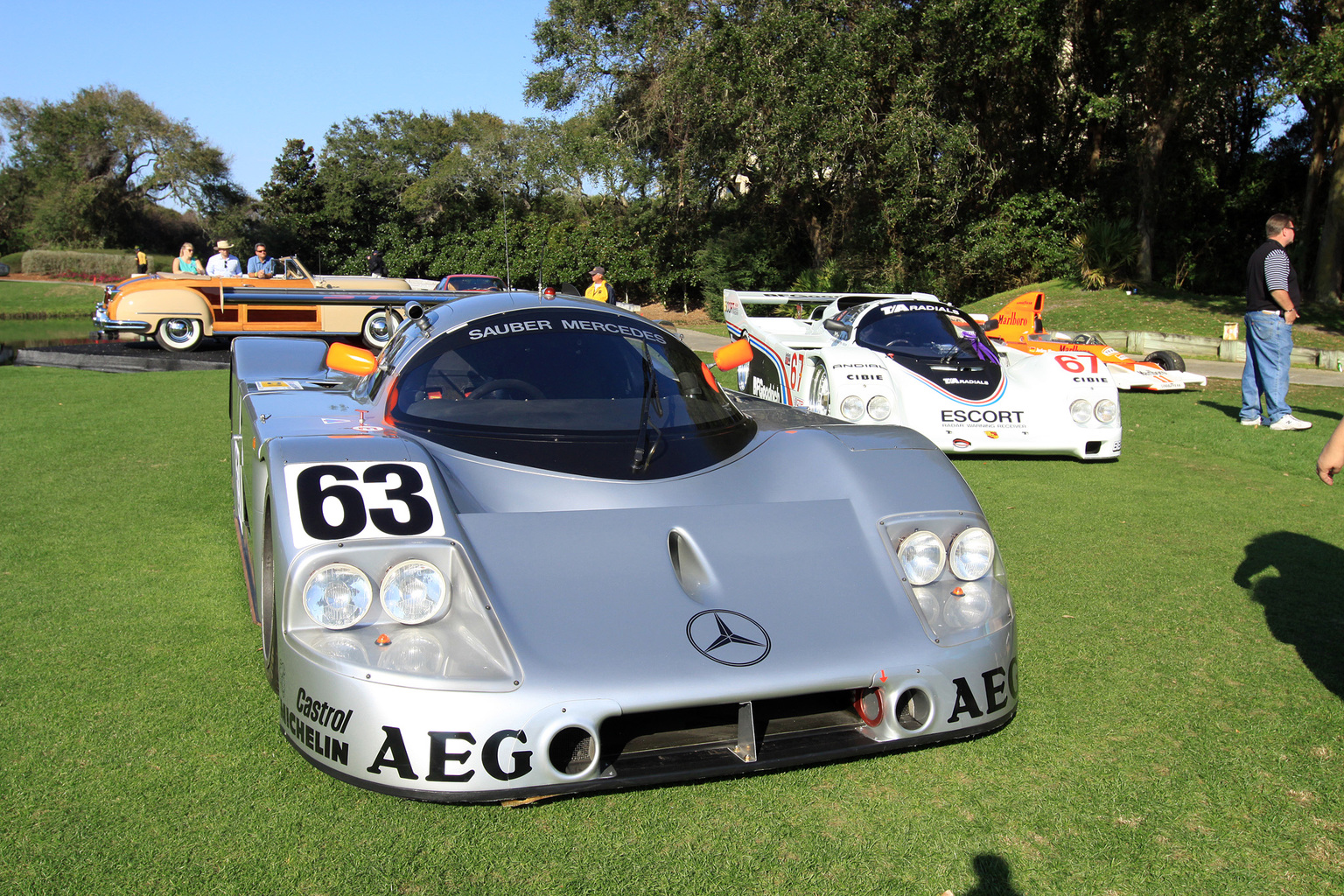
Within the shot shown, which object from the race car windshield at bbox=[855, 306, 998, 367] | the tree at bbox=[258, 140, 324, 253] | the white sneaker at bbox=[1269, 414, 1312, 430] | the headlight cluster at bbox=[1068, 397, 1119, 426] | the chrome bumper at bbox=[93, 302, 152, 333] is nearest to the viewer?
the headlight cluster at bbox=[1068, 397, 1119, 426]

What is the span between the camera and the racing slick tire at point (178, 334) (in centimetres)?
1435

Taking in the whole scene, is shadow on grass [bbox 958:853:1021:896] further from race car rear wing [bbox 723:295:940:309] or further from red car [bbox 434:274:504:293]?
red car [bbox 434:274:504:293]

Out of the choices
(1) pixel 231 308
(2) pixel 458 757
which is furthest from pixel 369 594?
(1) pixel 231 308

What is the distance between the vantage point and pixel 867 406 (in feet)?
24.9

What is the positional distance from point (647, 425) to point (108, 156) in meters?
55.0

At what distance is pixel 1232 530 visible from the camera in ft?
17.3

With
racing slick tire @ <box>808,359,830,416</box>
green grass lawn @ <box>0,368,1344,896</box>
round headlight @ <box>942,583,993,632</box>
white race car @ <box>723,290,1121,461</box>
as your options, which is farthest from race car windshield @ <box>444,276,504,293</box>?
round headlight @ <box>942,583,993,632</box>

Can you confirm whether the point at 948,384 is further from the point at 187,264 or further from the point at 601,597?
the point at 187,264

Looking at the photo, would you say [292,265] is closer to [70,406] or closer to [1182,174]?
[70,406]

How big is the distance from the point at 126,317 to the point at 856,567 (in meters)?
14.6

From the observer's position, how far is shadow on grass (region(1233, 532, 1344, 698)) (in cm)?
351

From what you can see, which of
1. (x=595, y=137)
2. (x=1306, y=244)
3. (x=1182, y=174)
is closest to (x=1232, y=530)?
(x=1306, y=244)

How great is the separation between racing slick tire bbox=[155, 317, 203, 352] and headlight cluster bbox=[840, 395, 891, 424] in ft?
36.2

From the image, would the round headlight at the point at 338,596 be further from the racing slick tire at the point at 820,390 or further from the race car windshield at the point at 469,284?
the race car windshield at the point at 469,284
